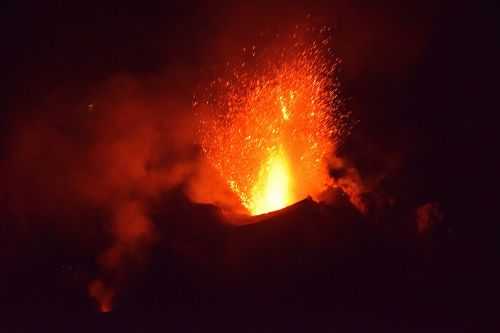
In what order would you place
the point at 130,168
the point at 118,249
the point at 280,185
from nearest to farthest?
the point at 118,249, the point at 280,185, the point at 130,168

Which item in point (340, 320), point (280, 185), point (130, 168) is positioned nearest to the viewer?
point (340, 320)

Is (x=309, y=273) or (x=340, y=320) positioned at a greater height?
(x=309, y=273)

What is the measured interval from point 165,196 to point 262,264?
150 inches

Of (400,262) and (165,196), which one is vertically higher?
(165,196)

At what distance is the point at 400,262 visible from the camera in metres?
7.80

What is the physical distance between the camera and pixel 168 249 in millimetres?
8445

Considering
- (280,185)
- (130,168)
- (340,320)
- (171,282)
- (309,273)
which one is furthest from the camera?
(130,168)

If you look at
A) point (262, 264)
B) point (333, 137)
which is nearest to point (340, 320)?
point (262, 264)

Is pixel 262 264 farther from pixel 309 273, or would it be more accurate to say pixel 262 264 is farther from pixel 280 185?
pixel 280 185

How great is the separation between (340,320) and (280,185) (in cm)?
382

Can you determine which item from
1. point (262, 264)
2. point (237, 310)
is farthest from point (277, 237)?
point (237, 310)

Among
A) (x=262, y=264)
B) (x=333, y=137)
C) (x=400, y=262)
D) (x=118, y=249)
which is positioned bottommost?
(x=400, y=262)

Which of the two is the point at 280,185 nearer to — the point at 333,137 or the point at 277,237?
the point at 333,137

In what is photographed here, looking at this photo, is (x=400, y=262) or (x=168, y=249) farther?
(x=168, y=249)
